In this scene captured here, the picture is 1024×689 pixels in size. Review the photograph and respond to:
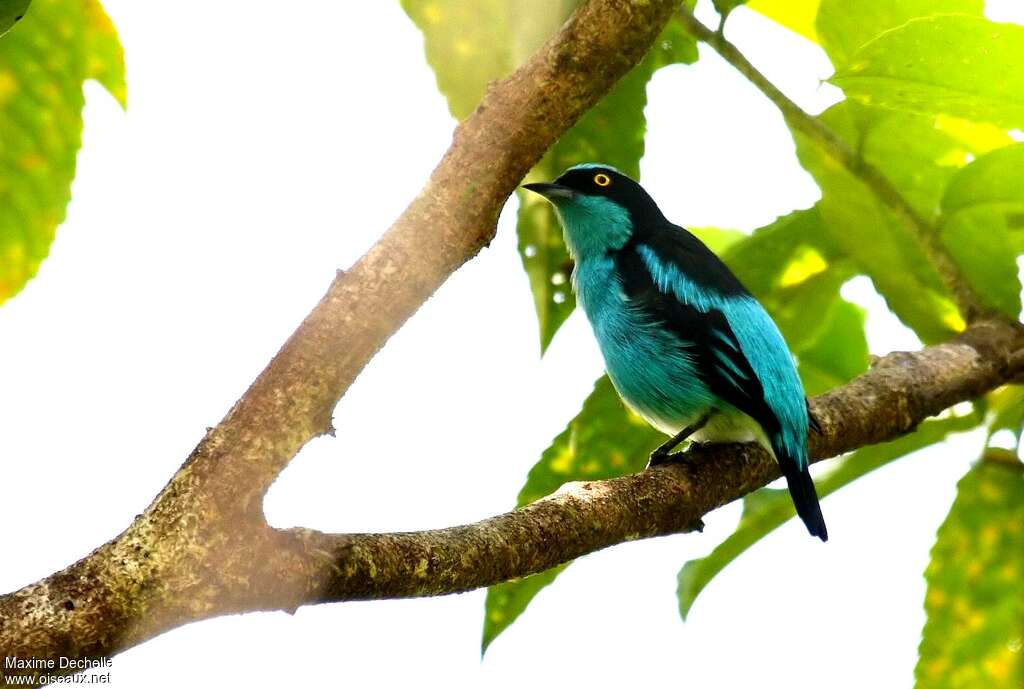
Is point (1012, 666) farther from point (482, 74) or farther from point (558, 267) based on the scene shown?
point (482, 74)

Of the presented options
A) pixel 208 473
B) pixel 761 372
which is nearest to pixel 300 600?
pixel 208 473

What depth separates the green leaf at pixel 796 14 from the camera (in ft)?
13.0

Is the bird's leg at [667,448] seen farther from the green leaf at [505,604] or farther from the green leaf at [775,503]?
the green leaf at [505,604]

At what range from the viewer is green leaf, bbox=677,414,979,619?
3908 millimetres

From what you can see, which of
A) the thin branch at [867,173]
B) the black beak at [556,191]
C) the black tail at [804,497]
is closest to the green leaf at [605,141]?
the thin branch at [867,173]

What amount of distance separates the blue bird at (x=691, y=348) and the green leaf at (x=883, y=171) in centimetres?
39

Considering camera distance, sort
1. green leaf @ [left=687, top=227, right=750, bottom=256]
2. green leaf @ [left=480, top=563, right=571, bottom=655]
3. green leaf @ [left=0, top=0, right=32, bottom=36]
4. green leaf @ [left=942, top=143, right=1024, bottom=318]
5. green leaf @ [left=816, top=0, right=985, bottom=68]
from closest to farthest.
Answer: green leaf @ [left=0, top=0, right=32, bottom=36] < green leaf @ [left=480, top=563, right=571, bottom=655] < green leaf @ [left=816, top=0, right=985, bottom=68] < green leaf @ [left=942, top=143, right=1024, bottom=318] < green leaf @ [left=687, top=227, right=750, bottom=256]

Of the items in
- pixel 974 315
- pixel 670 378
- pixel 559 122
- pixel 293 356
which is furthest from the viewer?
pixel 670 378

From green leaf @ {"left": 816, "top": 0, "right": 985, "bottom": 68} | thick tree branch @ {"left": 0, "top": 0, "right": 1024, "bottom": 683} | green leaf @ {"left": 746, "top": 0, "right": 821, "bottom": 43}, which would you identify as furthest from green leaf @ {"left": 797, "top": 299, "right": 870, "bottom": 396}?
thick tree branch @ {"left": 0, "top": 0, "right": 1024, "bottom": 683}

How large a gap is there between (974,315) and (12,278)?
8.98 ft

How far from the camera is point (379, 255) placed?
250 centimetres

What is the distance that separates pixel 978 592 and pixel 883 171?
4.07 feet

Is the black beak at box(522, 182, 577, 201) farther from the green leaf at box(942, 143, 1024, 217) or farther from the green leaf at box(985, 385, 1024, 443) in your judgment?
the green leaf at box(985, 385, 1024, 443)

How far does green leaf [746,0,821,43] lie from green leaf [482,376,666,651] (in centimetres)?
121
